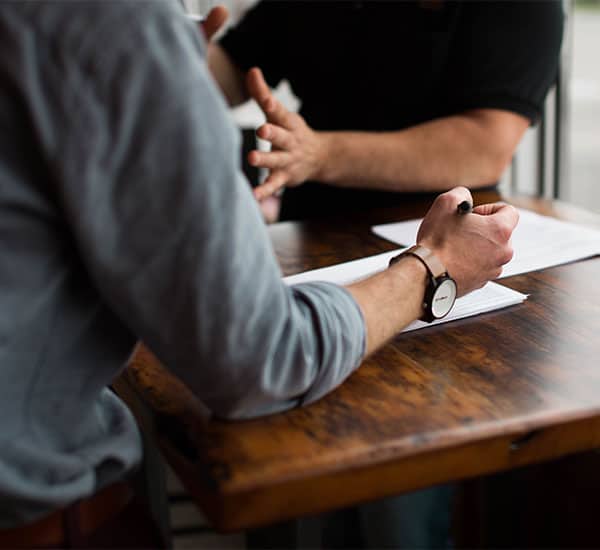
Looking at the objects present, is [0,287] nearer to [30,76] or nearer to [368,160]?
[30,76]

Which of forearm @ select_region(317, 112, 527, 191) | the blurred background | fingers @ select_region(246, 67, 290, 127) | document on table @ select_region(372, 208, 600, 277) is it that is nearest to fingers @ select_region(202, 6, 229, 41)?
fingers @ select_region(246, 67, 290, 127)

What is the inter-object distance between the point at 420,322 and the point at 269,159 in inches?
19.0

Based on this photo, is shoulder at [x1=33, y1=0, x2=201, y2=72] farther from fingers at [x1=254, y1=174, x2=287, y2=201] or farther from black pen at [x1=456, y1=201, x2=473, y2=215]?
fingers at [x1=254, y1=174, x2=287, y2=201]

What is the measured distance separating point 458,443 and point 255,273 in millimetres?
256

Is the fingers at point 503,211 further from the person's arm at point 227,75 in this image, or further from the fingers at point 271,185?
the person's arm at point 227,75

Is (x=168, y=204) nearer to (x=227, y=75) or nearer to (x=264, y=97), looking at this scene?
(x=264, y=97)

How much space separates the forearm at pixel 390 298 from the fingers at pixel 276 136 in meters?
0.51

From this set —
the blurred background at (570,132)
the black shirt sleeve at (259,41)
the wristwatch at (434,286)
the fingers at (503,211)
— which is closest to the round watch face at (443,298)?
the wristwatch at (434,286)

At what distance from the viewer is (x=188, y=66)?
634mm

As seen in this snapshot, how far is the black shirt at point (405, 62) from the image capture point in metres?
1.61

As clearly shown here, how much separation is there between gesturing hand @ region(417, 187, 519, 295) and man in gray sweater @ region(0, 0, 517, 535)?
0.58 ft

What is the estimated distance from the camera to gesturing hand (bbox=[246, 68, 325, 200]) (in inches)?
52.2

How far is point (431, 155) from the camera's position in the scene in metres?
1.60

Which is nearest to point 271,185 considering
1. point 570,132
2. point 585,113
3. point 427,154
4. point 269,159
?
point 269,159
